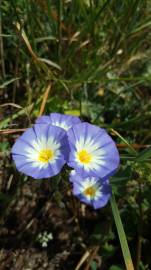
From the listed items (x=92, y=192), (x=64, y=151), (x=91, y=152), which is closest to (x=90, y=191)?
Result: (x=92, y=192)

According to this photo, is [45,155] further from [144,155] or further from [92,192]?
[92,192]

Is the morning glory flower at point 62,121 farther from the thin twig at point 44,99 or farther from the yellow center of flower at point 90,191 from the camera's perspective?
the yellow center of flower at point 90,191

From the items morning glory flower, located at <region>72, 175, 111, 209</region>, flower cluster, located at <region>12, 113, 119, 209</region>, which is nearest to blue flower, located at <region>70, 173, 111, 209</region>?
morning glory flower, located at <region>72, 175, 111, 209</region>

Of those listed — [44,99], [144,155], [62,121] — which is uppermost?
[44,99]

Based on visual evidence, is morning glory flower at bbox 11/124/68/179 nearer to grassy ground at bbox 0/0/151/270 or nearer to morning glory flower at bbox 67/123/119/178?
morning glory flower at bbox 67/123/119/178

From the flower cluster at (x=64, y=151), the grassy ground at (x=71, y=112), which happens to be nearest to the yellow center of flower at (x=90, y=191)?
the grassy ground at (x=71, y=112)

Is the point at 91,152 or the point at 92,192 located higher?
the point at 91,152

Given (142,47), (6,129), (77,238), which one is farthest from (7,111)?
(142,47)
